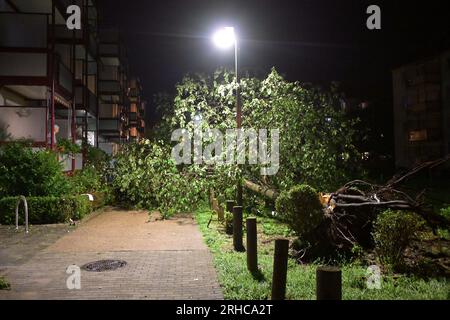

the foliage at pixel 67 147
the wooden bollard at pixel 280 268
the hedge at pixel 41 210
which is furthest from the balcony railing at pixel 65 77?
the wooden bollard at pixel 280 268

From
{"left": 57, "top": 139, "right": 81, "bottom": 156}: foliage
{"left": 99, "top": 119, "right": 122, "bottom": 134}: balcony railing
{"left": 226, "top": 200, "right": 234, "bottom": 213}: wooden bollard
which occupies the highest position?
{"left": 99, "top": 119, "right": 122, "bottom": 134}: balcony railing

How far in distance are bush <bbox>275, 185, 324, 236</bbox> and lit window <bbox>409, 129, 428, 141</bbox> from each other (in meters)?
38.6

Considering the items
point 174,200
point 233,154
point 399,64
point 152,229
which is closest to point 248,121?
point 233,154

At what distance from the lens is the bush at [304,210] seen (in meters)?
8.09

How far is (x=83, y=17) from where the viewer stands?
2366 cm

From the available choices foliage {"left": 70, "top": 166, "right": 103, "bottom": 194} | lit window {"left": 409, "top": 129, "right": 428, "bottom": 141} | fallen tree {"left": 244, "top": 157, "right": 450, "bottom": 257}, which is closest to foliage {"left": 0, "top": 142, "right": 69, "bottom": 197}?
foliage {"left": 70, "top": 166, "right": 103, "bottom": 194}

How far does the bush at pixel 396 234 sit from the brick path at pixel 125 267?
9.87 ft

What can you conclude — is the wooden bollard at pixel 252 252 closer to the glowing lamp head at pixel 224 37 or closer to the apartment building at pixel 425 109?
the glowing lamp head at pixel 224 37

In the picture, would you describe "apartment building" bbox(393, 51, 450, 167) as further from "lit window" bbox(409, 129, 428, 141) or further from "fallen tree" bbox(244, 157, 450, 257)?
"fallen tree" bbox(244, 157, 450, 257)

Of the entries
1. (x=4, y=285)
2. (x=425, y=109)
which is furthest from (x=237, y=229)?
(x=425, y=109)

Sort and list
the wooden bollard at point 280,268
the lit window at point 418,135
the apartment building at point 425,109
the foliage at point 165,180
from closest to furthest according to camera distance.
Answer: the wooden bollard at point 280,268
the foliage at point 165,180
the apartment building at point 425,109
the lit window at point 418,135

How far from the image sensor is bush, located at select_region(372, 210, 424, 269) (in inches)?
281

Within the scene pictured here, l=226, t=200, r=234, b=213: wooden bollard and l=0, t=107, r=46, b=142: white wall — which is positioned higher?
l=0, t=107, r=46, b=142: white wall
